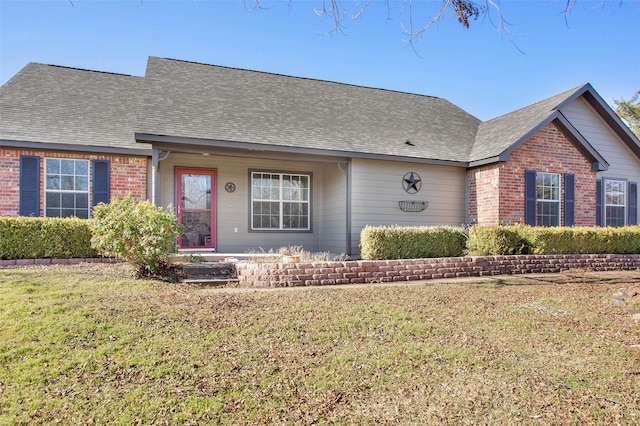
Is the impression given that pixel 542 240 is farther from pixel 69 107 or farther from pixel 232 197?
pixel 69 107

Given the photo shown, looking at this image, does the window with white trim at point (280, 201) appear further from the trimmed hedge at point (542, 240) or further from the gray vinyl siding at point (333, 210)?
the trimmed hedge at point (542, 240)

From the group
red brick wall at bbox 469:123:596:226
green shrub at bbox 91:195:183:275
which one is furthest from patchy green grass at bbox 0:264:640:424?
red brick wall at bbox 469:123:596:226

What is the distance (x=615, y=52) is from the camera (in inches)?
354

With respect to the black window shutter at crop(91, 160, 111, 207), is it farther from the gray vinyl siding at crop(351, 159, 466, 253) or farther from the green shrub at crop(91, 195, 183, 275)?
the gray vinyl siding at crop(351, 159, 466, 253)

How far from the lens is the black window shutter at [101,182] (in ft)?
32.7

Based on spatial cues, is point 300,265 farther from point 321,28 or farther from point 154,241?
point 321,28

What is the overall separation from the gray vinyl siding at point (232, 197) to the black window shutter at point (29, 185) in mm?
2735

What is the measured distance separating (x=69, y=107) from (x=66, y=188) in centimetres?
257

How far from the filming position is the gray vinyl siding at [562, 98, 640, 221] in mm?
13273

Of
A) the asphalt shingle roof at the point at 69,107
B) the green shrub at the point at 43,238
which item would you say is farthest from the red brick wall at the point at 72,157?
the green shrub at the point at 43,238

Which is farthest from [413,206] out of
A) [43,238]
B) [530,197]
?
[43,238]

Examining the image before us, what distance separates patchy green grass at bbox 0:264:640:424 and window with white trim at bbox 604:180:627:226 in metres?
8.71

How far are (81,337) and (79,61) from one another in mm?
13254

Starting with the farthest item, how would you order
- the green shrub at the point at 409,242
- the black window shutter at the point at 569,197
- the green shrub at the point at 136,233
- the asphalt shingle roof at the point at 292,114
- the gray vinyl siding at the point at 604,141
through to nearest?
the gray vinyl siding at the point at 604,141, the black window shutter at the point at 569,197, the asphalt shingle roof at the point at 292,114, the green shrub at the point at 409,242, the green shrub at the point at 136,233
